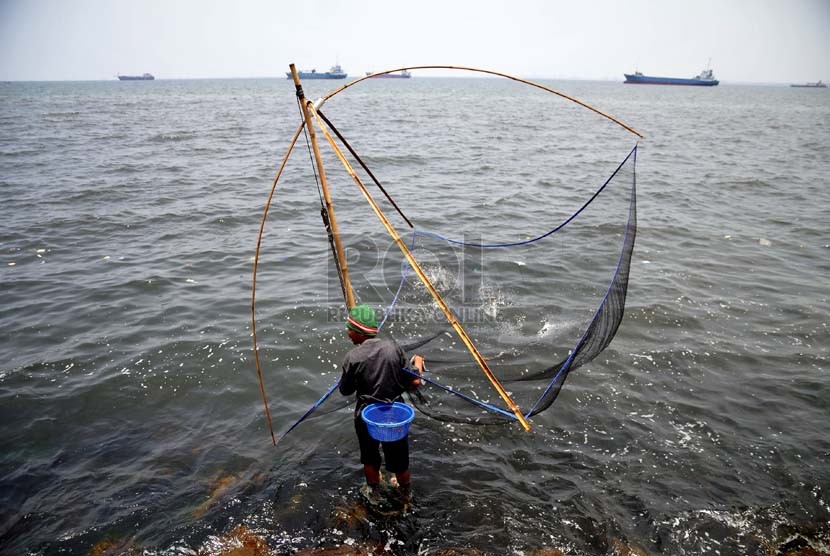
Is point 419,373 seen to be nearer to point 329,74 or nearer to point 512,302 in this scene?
point 512,302

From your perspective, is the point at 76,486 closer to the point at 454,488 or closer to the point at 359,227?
the point at 454,488

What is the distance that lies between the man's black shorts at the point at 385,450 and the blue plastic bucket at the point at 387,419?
0.19 m

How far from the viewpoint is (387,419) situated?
4.77 meters

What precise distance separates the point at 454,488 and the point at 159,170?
825 inches

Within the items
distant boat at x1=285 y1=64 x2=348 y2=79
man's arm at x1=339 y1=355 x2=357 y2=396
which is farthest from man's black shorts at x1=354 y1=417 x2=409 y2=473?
distant boat at x1=285 y1=64 x2=348 y2=79

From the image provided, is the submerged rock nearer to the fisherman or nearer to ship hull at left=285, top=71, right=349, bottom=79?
the fisherman

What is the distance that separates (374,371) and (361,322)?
47 cm

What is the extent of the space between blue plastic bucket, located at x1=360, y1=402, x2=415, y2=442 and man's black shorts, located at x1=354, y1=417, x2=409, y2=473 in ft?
0.63

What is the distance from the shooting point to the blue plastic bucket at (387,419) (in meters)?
4.55

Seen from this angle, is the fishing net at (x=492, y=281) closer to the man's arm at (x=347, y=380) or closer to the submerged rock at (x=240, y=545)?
the man's arm at (x=347, y=380)

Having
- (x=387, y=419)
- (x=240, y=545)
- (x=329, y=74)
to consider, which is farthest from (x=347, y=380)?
(x=329, y=74)

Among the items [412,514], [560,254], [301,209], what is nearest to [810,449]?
[412,514]

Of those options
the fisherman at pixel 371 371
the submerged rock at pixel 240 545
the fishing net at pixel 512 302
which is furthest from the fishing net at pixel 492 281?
the submerged rock at pixel 240 545

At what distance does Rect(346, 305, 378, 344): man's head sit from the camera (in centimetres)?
467
